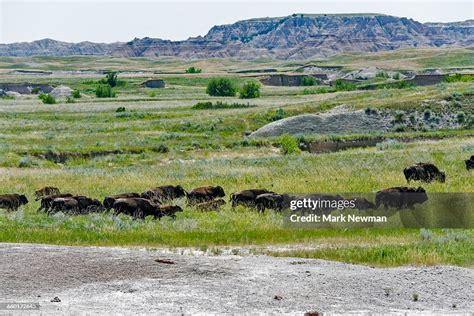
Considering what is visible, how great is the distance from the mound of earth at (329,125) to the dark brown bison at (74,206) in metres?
38.1

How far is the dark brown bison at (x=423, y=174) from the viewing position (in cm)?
2991

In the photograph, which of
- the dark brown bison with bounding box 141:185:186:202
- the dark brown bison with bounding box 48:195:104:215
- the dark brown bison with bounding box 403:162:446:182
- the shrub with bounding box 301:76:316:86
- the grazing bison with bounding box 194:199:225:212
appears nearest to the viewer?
the dark brown bison with bounding box 48:195:104:215

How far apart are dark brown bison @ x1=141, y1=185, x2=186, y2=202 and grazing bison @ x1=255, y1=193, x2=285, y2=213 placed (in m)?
3.99

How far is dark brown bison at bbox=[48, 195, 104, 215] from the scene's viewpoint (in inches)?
936

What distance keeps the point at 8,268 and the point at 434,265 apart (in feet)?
29.7

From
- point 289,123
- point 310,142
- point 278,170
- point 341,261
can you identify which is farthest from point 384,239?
point 289,123

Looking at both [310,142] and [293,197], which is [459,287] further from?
[310,142]

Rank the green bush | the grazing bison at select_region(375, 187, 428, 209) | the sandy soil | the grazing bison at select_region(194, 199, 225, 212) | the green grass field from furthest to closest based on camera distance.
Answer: the green bush
the grazing bison at select_region(194, 199, 225, 212)
the grazing bison at select_region(375, 187, 428, 209)
the green grass field
the sandy soil

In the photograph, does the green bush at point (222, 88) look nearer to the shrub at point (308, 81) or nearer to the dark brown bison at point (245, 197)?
the shrub at point (308, 81)

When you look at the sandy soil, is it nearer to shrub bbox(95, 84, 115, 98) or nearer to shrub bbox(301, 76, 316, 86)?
shrub bbox(95, 84, 115, 98)

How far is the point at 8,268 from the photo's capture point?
1438 cm

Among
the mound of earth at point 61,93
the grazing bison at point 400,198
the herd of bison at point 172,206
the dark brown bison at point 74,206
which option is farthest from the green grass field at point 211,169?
the mound of earth at point 61,93

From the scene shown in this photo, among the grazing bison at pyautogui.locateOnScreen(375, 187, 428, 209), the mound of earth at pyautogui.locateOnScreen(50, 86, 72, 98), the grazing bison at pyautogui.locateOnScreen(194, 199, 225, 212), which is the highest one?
the grazing bison at pyautogui.locateOnScreen(375, 187, 428, 209)

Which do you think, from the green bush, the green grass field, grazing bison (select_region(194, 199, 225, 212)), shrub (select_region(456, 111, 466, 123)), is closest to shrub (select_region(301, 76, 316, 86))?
the green bush
